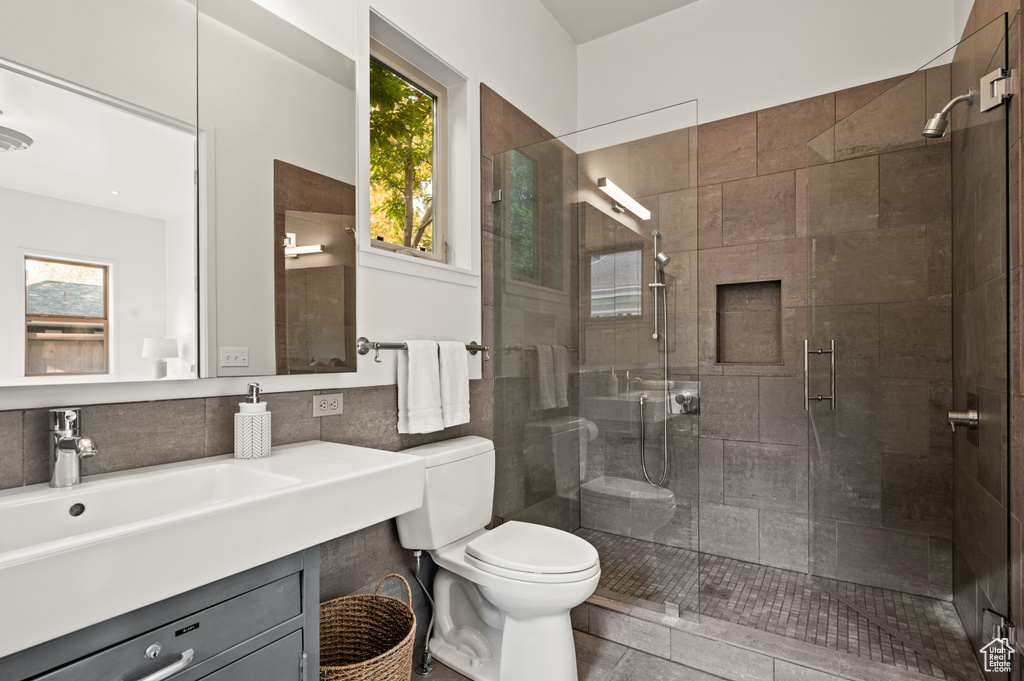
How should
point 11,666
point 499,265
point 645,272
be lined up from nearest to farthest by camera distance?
1. point 11,666
2. point 645,272
3. point 499,265

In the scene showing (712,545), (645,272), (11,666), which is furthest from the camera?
(712,545)

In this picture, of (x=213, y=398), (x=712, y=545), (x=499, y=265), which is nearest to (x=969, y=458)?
(x=712, y=545)

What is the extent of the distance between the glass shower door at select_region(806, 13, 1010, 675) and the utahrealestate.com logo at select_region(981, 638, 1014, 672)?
0.05m

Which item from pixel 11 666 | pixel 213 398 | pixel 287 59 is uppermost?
pixel 287 59

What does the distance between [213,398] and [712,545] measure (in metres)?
2.49

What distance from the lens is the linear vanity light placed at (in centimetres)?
212

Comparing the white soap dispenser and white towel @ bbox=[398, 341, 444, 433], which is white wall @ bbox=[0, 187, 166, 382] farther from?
white towel @ bbox=[398, 341, 444, 433]

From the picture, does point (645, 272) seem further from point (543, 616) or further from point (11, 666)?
point (11, 666)

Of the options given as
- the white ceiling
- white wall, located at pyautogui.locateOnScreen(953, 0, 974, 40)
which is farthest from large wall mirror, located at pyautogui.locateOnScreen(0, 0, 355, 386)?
white wall, located at pyautogui.locateOnScreen(953, 0, 974, 40)

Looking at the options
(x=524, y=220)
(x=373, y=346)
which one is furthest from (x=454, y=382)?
(x=524, y=220)

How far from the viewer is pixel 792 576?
252 centimetres

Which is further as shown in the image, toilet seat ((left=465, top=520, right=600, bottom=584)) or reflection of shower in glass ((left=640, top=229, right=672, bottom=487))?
reflection of shower in glass ((left=640, top=229, right=672, bottom=487))

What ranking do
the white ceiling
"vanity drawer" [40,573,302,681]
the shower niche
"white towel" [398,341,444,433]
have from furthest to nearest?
1. the white ceiling
2. the shower niche
3. "white towel" [398,341,444,433]
4. "vanity drawer" [40,573,302,681]

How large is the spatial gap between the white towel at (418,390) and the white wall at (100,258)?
33.0 inches
